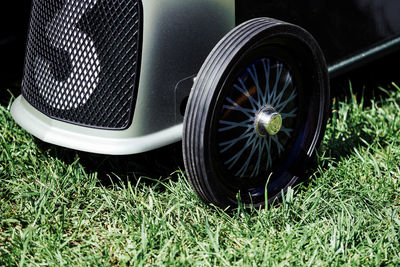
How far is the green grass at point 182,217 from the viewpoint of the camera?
177 centimetres

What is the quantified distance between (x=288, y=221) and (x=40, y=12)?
4.00 feet

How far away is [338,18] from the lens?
2.30 metres

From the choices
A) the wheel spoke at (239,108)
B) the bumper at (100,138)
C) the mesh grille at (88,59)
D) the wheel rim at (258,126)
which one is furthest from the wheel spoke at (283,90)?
the mesh grille at (88,59)

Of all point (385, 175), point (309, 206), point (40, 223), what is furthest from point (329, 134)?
point (40, 223)

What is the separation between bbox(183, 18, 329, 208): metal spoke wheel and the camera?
1758mm

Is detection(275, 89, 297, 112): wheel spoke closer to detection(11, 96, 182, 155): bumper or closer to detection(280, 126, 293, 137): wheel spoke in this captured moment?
detection(280, 126, 293, 137): wheel spoke

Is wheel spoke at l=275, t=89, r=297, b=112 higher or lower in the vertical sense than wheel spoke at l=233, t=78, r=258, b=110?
lower

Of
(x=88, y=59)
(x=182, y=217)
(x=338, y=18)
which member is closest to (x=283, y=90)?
(x=338, y=18)

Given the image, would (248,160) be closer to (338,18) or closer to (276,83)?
(276,83)

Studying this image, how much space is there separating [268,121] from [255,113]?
0.06 meters

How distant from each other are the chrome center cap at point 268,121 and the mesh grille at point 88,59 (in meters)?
0.47

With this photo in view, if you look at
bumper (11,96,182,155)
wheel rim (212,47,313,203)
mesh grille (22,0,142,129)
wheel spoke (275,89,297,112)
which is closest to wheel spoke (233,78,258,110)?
wheel rim (212,47,313,203)

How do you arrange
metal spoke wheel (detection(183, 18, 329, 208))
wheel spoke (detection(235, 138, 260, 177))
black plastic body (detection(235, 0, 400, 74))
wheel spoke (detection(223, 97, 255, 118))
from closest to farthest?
1. metal spoke wheel (detection(183, 18, 329, 208))
2. wheel spoke (detection(223, 97, 255, 118))
3. wheel spoke (detection(235, 138, 260, 177))
4. black plastic body (detection(235, 0, 400, 74))

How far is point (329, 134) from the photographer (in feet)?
8.19
